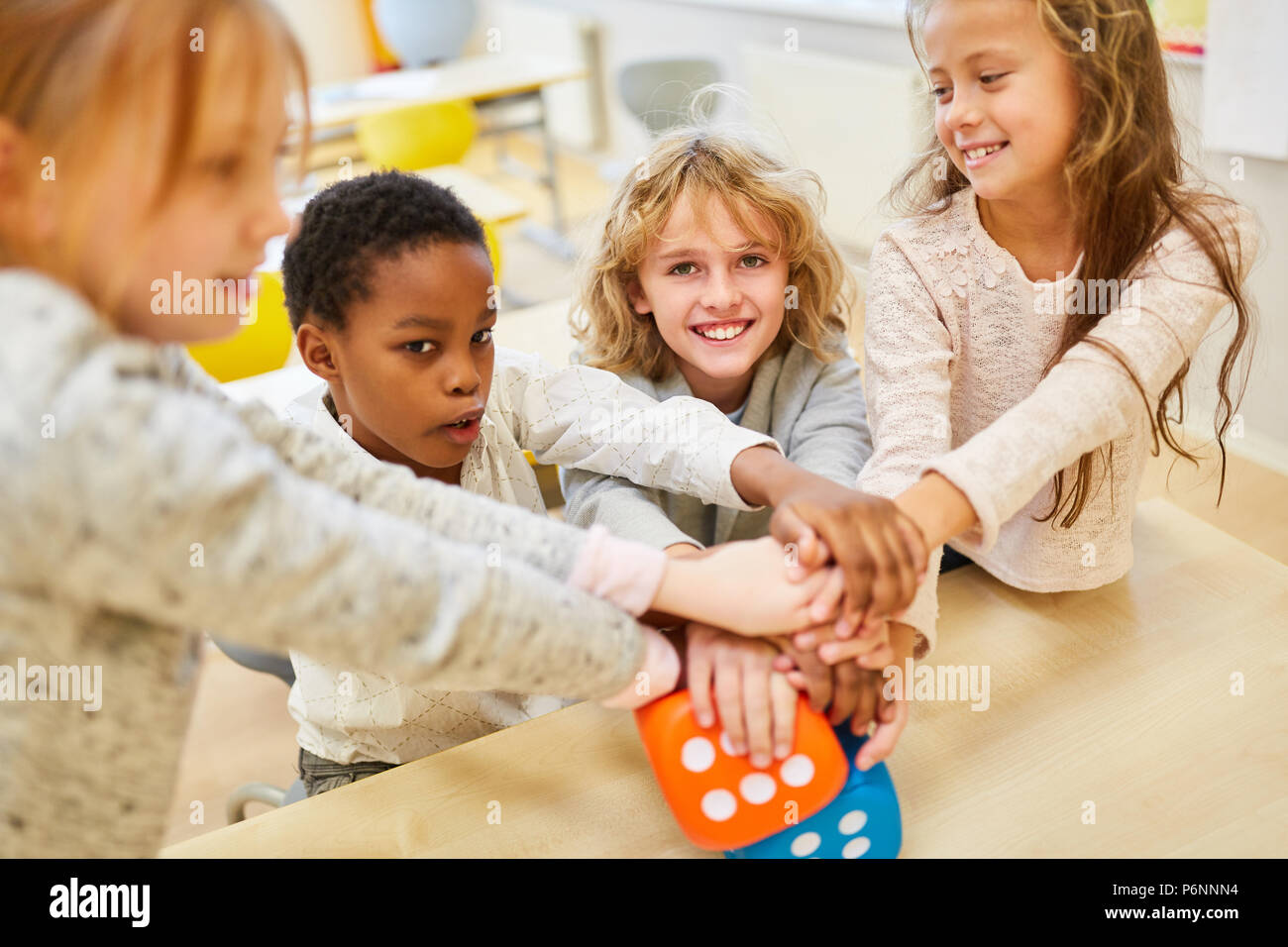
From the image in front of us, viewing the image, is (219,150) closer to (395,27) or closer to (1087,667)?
(1087,667)

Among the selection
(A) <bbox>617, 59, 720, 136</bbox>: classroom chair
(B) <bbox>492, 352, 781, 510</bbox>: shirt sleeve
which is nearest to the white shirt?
(B) <bbox>492, 352, 781, 510</bbox>: shirt sleeve

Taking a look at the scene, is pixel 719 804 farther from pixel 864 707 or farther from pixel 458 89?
pixel 458 89

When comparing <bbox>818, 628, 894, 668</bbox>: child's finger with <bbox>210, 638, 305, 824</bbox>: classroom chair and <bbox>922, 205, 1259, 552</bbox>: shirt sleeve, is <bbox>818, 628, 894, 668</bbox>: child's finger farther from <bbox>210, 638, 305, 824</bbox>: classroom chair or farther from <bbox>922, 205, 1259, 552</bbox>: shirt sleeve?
<bbox>210, 638, 305, 824</bbox>: classroom chair

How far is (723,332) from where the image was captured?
1351 mm

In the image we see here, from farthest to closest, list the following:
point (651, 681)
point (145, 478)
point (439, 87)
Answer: point (439, 87)
point (651, 681)
point (145, 478)

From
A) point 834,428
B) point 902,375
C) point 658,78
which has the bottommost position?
point 834,428

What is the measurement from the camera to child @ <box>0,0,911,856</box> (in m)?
0.54

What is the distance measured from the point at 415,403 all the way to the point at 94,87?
562 millimetres

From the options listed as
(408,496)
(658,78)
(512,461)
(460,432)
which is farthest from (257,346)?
(658,78)

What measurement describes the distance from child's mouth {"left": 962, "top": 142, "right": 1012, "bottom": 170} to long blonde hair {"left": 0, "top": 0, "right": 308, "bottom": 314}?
0.74 m

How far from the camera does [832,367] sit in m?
1.43

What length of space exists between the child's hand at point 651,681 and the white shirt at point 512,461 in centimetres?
29
